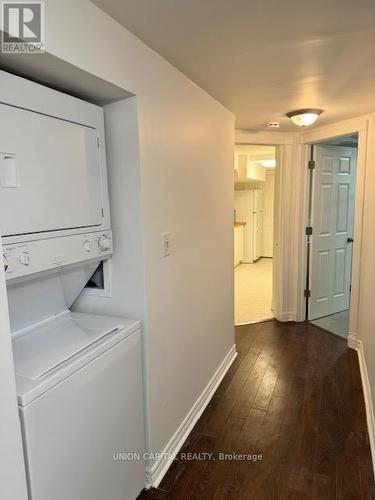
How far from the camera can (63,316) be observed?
1773mm

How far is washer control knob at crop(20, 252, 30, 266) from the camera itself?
1198 millimetres

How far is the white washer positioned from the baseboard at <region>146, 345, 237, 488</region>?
0.30 feet

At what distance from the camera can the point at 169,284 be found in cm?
189

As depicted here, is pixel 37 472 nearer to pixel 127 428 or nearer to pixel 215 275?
pixel 127 428

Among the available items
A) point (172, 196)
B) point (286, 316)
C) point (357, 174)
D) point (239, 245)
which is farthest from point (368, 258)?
point (239, 245)

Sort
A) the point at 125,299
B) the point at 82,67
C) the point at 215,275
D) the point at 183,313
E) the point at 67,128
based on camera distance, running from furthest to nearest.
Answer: the point at 215,275 < the point at 183,313 < the point at 125,299 < the point at 67,128 < the point at 82,67

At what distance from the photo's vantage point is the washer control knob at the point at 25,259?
3.93 feet

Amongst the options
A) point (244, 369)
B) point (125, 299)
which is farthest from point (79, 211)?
point (244, 369)

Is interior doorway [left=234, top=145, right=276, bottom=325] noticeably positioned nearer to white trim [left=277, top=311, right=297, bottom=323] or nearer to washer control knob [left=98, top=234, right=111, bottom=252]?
white trim [left=277, top=311, right=297, bottom=323]

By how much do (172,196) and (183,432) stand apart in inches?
54.6

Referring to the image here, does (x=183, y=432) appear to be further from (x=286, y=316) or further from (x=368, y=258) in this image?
(x=286, y=316)

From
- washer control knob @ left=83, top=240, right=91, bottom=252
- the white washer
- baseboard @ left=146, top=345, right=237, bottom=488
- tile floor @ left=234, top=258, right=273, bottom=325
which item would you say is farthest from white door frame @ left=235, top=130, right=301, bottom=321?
the white washer

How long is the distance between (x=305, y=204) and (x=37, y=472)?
338 centimetres

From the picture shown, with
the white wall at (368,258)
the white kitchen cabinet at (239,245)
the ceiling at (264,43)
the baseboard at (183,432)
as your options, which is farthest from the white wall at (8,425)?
the white kitchen cabinet at (239,245)
